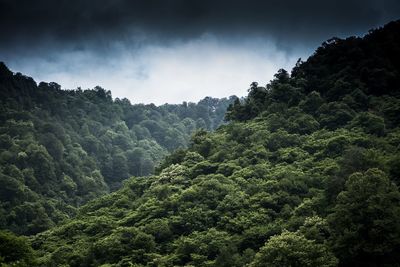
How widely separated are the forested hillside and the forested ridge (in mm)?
25417

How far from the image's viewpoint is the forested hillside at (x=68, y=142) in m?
77.7

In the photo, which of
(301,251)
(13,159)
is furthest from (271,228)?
(13,159)

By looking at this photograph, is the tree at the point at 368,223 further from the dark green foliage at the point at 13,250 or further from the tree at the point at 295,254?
the dark green foliage at the point at 13,250

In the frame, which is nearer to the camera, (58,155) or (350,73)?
(350,73)

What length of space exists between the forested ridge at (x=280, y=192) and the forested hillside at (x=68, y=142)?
25417 mm

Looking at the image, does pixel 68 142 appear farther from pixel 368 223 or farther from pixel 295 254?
pixel 368 223

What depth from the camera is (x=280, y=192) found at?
42.8 meters

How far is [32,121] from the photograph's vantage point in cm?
10462

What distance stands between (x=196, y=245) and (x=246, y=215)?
5378 mm

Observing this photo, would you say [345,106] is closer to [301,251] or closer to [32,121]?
[301,251]

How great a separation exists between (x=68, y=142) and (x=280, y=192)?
74.4 metres

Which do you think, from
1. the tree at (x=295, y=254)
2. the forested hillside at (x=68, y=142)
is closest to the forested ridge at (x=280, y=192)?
the tree at (x=295, y=254)

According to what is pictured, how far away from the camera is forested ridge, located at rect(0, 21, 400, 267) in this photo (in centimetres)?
3081

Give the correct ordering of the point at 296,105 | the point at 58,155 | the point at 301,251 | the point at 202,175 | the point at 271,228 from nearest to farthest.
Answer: the point at 301,251
the point at 271,228
the point at 202,175
the point at 296,105
the point at 58,155
